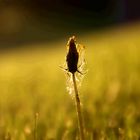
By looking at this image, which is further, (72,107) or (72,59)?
(72,107)

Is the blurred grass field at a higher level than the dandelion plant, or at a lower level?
lower

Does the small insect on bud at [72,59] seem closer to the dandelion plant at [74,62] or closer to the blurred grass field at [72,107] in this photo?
the dandelion plant at [74,62]

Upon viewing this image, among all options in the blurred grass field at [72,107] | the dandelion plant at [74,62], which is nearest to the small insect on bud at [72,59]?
the dandelion plant at [74,62]

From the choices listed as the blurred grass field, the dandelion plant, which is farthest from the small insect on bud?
the blurred grass field

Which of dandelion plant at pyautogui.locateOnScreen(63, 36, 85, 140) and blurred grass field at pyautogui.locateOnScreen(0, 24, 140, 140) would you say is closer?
dandelion plant at pyautogui.locateOnScreen(63, 36, 85, 140)

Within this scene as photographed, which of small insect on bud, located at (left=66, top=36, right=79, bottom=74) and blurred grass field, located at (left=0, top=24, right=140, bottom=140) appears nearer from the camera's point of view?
small insect on bud, located at (left=66, top=36, right=79, bottom=74)

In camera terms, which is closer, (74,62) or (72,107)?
(74,62)

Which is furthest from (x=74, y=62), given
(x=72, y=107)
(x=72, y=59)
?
(x=72, y=107)

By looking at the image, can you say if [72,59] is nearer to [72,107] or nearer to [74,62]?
[74,62]

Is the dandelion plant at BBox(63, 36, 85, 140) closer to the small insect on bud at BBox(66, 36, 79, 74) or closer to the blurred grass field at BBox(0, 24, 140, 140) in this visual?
the small insect on bud at BBox(66, 36, 79, 74)

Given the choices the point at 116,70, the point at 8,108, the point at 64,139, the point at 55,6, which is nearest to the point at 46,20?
the point at 55,6

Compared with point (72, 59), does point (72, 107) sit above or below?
below
